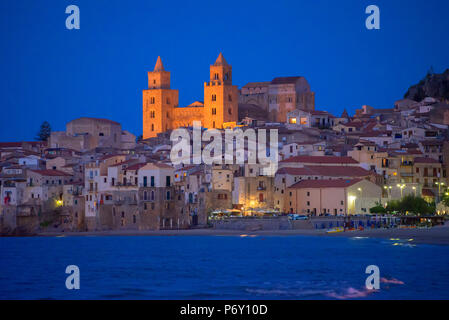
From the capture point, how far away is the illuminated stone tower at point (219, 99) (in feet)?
453

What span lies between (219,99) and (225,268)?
3021 inches

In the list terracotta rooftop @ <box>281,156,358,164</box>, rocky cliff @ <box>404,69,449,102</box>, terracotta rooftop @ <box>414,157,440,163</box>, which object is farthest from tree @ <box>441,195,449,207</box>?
rocky cliff @ <box>404,69,449,102</box>

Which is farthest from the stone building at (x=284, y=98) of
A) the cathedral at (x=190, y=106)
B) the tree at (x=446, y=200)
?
the tree at (x=446, y=200)

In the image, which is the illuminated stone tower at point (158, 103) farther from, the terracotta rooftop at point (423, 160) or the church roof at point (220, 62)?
the terracotta rooftop at point (423, 160)

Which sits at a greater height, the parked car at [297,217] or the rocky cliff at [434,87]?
the rocky cliff at [434,87]

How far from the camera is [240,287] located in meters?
56.2

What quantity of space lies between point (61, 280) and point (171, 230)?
2287 centimetres

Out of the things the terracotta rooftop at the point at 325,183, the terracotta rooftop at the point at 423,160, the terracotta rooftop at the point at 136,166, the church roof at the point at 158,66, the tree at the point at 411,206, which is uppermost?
the church roof at the point at 158,66

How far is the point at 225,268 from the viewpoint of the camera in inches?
2537
